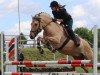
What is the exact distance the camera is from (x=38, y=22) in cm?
1048

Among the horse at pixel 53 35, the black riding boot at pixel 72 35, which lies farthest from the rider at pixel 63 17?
the horse at pixel 53 35

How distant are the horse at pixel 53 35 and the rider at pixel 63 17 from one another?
124 millimetres

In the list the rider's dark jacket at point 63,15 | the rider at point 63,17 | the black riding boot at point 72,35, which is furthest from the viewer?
the black riding boot at point 72,35

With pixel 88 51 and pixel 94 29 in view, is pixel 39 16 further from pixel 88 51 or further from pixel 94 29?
pixel 94 29

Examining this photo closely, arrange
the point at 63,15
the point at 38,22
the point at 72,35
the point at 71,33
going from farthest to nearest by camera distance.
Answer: the point at 72,35
the point at 71,33
the point at 63,15
the point at 38,22

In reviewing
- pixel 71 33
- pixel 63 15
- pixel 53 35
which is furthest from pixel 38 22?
pixel 71 33

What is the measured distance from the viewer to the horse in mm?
10291

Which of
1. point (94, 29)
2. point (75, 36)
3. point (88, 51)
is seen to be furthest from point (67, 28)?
point (94, 29)

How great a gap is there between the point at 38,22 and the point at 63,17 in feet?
2.76

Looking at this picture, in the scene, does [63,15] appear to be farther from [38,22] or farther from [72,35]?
[38,22]

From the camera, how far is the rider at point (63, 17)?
10.6 m

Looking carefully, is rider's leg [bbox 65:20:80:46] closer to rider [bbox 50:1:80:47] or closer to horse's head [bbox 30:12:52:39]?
rider [bbox 50:1:80:47]

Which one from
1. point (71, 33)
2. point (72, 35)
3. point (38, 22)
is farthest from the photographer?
point (72, 35)

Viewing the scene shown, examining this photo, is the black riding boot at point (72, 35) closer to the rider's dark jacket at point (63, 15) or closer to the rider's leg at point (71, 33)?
the rider's leg at point (71, 33)
